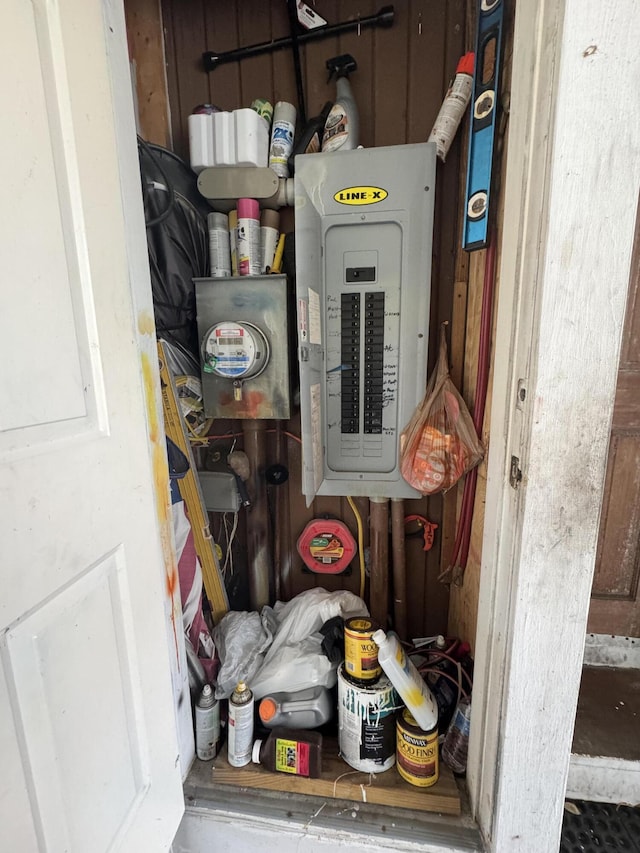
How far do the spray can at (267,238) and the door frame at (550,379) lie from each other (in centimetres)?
74

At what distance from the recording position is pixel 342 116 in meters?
1.17

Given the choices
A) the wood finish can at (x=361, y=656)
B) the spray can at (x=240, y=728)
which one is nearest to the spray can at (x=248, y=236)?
the wood finish can at (x=361, y=656)

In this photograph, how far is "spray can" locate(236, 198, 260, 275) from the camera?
1188 millimetres

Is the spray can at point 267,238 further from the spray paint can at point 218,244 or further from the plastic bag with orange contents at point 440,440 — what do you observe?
the plastic bag with orange contents at point 440,440

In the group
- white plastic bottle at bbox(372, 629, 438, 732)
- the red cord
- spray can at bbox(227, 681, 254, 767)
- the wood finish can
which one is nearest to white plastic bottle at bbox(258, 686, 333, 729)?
spray can at bbox(227, 681, 254, 767)

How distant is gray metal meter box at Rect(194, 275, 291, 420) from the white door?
1.24 feet

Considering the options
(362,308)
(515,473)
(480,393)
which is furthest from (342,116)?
(515,473)

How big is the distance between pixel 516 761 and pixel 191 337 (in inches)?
56.8

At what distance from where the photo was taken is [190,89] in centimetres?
132

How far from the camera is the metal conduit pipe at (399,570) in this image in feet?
4.51

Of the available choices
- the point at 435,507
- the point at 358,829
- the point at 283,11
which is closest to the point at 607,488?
the point at 435,507

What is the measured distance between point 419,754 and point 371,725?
133 mm

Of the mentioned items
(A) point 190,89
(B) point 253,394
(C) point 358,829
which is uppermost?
(A) point 190,89

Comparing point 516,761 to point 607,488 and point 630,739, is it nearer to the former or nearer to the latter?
point 630,739
